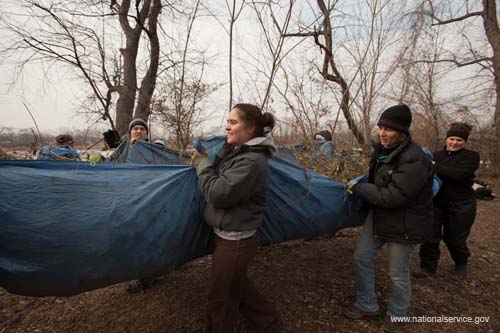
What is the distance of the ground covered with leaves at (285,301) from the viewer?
212 centimetres

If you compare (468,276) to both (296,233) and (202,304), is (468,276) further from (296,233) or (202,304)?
(202,304)

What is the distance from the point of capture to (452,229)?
2.78m

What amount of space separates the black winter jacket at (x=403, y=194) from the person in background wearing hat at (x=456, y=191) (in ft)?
3.59

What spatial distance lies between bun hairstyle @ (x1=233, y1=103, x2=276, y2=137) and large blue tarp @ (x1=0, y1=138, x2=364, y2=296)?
0.49 m

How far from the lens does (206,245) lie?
70.4 inches

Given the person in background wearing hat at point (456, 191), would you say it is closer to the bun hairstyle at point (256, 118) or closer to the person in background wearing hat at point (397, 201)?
the person in background wearing hat at point (397, 201)

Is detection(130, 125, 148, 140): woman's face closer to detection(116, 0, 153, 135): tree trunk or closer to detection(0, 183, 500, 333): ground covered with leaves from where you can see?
detection(0, 183, 500, 333): ground covered with leaves

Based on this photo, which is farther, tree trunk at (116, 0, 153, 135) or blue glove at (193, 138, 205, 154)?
tree trunk at (116, 0, 153, 135)

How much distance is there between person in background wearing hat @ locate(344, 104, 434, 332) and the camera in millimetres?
1799

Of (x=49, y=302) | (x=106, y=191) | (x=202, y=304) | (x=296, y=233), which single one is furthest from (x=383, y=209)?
(x=49, y=302)

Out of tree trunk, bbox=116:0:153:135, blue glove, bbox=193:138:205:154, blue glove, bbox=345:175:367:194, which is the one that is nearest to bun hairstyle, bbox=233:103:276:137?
blue glove, bbox=193:138:205:154

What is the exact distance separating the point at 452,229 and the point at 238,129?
2.67m

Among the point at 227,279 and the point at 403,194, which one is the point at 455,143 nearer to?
the point at 403,194

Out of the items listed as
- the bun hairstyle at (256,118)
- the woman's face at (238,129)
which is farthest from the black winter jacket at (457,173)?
the woman's face at (238,129)
